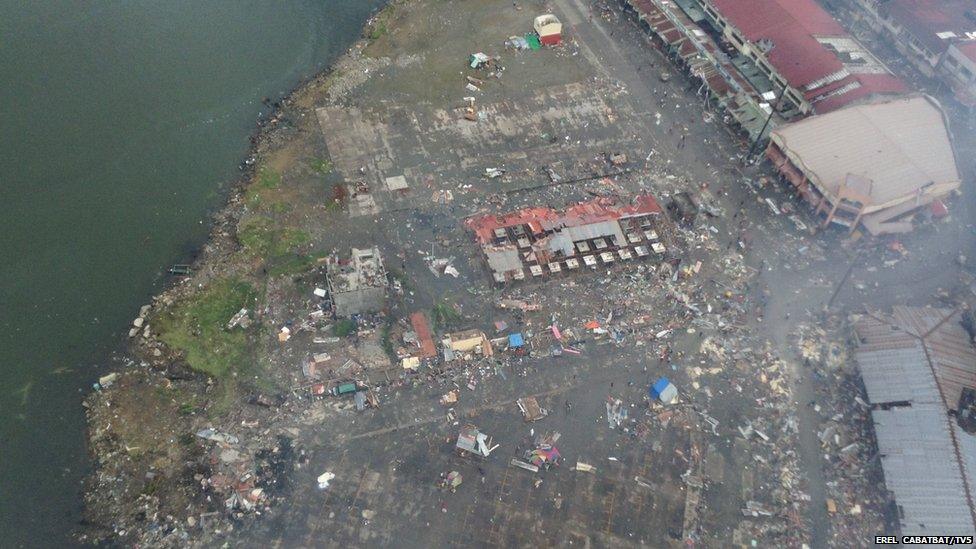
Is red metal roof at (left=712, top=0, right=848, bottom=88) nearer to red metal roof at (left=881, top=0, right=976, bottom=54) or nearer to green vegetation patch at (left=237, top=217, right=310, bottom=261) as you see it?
red metal roof at (left=881, top=0, right=976, bottom=54)

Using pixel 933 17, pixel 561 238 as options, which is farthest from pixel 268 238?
pixel 933 17

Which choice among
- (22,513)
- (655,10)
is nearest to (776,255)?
(655,10)

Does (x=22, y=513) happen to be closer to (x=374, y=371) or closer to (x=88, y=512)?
(x=88, y=512)

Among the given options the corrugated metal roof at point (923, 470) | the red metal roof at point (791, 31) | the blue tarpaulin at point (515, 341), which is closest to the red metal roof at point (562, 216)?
the blue tarpaulin at point (515, 341)

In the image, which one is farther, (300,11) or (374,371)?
(300,11)

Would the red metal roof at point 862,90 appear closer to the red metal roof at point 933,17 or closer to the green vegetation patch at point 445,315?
the red metal roof at point 933,17

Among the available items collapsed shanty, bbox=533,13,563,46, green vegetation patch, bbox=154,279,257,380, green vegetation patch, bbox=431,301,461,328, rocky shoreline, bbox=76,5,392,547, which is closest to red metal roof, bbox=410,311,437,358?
green vegetation patch, bbox=431,301,461,328

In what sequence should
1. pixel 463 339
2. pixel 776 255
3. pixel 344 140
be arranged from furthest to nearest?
pixel 344 140 → pixel 776 255 → pixel 463 339
